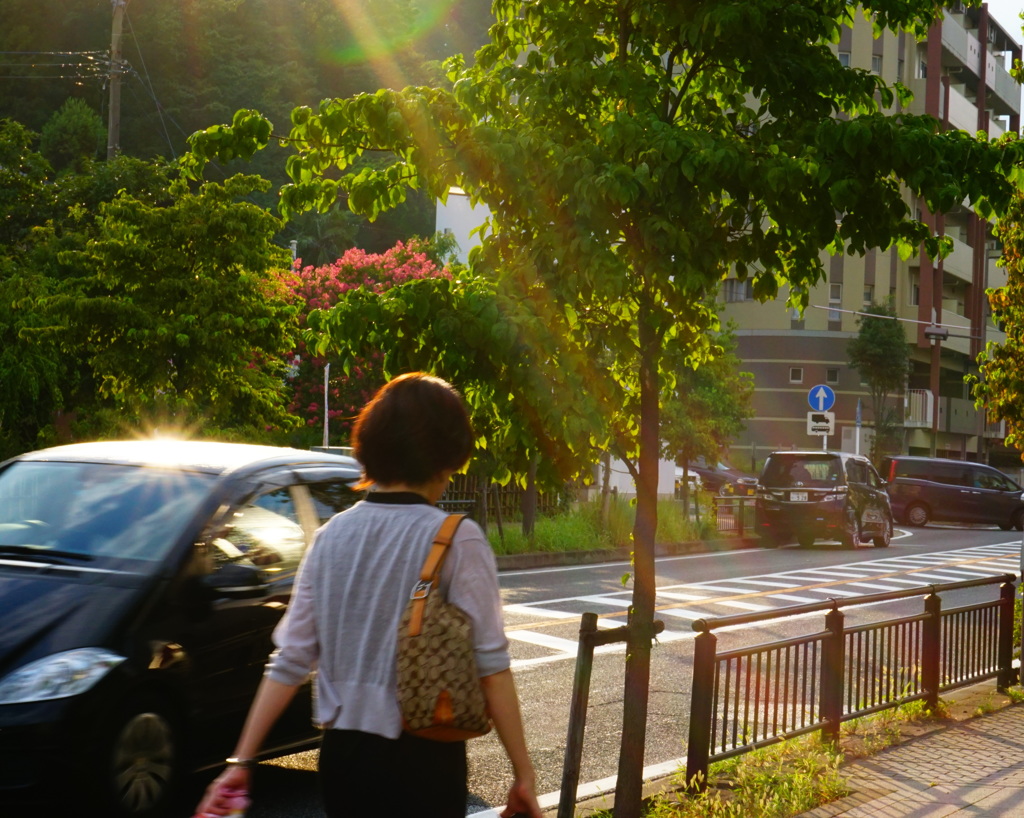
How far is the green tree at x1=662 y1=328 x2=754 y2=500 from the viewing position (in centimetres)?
2888

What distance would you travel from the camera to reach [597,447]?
5477 mm

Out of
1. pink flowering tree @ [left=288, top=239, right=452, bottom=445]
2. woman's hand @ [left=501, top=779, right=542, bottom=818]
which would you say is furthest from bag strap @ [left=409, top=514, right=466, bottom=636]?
pink flowering tree @ [left=288, top=239, right=452, bottom=445]

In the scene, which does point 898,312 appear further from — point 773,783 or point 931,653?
point 773,783

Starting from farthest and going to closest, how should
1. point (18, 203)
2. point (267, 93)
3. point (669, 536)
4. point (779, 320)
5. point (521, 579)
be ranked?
point (779, 320)
point (267, 93)
point (18, 203)
point (669, 536)
point (521, 579)

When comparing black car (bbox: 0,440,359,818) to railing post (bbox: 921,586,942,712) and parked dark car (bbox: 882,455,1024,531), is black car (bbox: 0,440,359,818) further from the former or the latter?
parked dark car (bbox: 882,455,1024,531)

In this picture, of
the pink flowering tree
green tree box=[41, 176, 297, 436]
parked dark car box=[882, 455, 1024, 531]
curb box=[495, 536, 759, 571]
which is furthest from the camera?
parked dark car box=[882, 455, 1024, 531]

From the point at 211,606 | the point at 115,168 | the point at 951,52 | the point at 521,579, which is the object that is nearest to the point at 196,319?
the point at 521,579

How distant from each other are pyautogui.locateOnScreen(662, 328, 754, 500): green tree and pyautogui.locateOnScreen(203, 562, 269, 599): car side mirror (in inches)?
865

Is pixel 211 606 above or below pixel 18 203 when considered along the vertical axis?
below

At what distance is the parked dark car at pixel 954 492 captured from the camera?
35.2 m

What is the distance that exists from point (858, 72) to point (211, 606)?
12.6 feet

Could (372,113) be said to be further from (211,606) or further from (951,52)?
(951,52)

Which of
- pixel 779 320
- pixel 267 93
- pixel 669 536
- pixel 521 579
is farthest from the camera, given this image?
pixel 779 320

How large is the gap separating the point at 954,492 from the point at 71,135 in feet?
106
